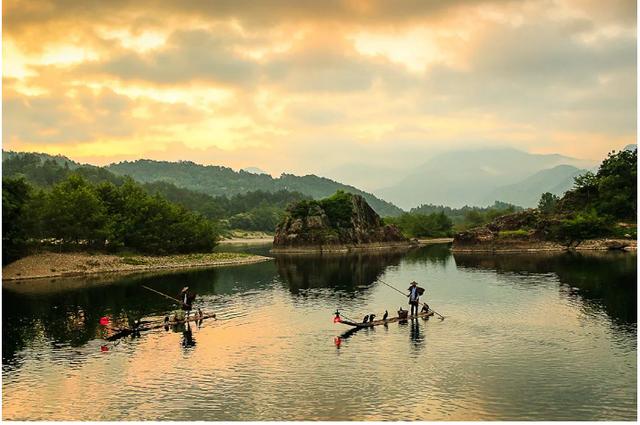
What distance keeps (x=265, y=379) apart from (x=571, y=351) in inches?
818

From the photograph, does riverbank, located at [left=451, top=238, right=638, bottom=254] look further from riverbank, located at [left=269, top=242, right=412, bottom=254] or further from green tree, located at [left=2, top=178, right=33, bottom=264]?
green tree, located at [left=2, top=178, right=33, bottom=264]

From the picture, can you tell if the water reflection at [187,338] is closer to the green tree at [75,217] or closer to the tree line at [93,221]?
the tree line at [93,221]

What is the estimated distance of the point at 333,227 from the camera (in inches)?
6811

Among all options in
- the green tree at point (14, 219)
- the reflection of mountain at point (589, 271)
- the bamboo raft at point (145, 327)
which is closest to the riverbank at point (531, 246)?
the reflection of mountain at point (589, 271)

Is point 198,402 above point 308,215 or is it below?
below

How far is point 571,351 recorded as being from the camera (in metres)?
38.3

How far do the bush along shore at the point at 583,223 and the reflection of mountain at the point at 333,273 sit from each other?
29.7m

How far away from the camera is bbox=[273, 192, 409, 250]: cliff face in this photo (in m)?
166

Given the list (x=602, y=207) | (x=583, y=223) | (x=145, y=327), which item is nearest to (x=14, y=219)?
(x=145, y=327)

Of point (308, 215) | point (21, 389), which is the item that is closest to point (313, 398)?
point (21, 389)

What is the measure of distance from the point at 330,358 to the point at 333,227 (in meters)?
135

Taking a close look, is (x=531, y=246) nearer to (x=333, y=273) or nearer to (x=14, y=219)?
(x=333, y=273)

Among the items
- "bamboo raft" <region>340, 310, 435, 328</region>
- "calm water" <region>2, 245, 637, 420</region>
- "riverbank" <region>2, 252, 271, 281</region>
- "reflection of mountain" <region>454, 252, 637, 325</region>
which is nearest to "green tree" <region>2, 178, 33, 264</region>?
"riverbank" <region>2, 252, 271, 281</region>

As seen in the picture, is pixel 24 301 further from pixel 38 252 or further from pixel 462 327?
pixel 462 327
